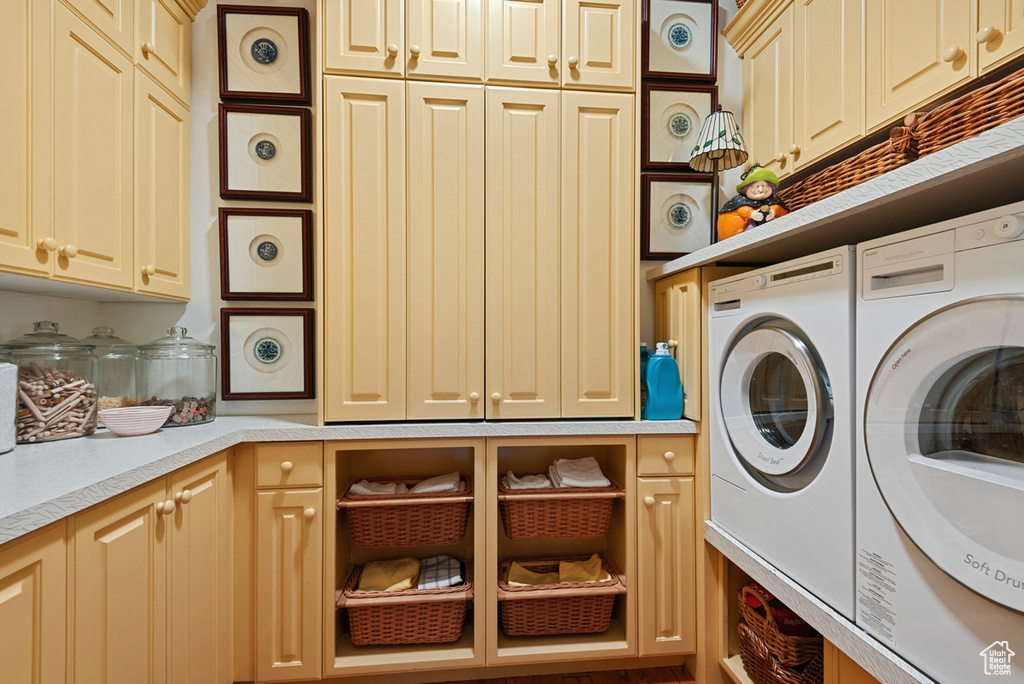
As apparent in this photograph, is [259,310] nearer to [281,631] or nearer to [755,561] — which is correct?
[281,631]

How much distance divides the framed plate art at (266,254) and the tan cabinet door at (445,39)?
29.5 inches

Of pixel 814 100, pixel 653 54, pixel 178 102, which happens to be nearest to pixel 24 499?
pixel 178 102

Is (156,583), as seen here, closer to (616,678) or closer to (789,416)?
(616,678)

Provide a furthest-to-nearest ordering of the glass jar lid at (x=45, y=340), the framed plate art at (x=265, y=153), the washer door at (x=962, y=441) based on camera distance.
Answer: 1. the framed plate art at (x=265, y=153)
2. the glass jar lid at (x=45, y=340)
3. the washer door at (x=962, y=441)

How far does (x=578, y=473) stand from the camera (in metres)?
1.76

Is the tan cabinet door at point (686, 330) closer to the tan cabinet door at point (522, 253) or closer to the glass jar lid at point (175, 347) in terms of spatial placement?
the tan cabinet door at point (522, 253)

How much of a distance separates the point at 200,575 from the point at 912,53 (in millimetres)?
2406

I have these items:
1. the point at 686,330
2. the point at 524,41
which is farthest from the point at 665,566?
the point at 524,41

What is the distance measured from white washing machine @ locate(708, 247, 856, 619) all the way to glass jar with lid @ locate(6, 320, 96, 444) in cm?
196

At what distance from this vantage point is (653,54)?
202 cm

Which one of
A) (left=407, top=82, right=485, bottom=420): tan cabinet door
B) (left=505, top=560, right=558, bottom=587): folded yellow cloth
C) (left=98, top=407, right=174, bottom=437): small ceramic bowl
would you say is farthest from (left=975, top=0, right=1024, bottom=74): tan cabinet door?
(left=98, top=407, right=174, bottom=437): small ceramic bowl

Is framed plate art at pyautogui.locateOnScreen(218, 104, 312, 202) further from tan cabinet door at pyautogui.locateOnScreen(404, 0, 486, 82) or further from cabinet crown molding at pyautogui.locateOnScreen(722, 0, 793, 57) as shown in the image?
cabinet crown molding at pyautogui.locateOnScreen(722, 0, 793, 57)

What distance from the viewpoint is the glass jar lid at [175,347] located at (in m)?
1.68

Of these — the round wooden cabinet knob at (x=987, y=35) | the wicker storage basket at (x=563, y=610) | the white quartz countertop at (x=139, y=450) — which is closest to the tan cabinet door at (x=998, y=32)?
the round wooden cabinet knob at (x=987, y=35)
